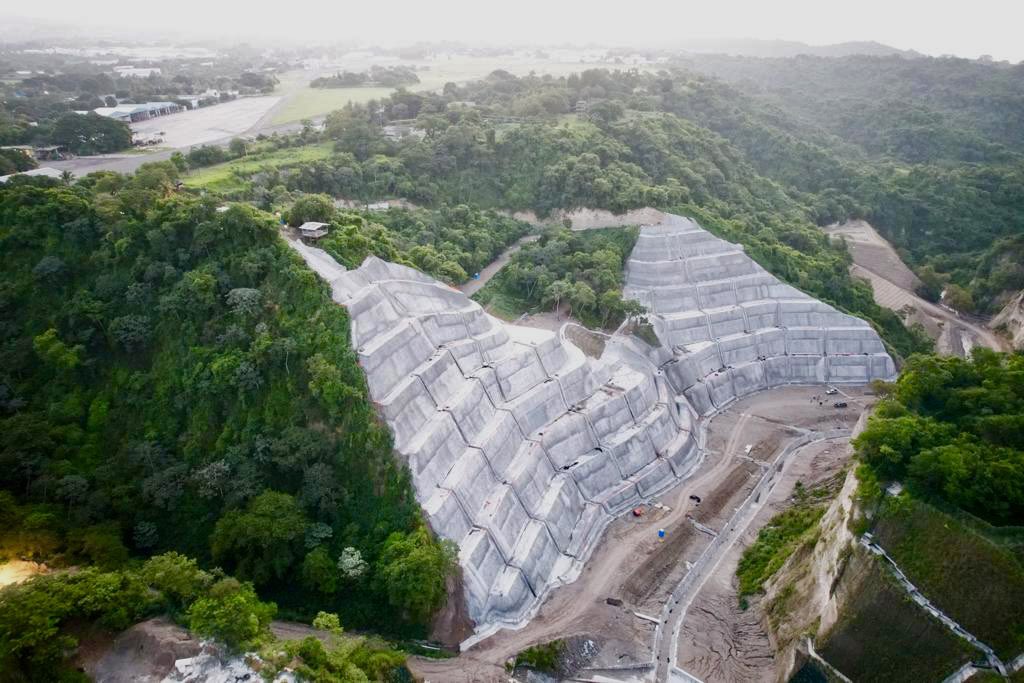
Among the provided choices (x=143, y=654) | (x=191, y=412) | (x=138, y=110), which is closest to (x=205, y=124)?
(x=138, y=110)

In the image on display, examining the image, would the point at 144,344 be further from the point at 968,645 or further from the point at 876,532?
the point at 968,645

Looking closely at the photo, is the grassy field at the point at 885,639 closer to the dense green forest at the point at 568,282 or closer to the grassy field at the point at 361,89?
the dense green forest at the point at 568,282

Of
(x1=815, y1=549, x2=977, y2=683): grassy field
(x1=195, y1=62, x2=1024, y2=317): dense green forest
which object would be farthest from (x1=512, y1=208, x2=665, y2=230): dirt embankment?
(x1=815, y1=549, x2=977, y2=683): grassy field

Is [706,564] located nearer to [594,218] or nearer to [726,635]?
[726,635]

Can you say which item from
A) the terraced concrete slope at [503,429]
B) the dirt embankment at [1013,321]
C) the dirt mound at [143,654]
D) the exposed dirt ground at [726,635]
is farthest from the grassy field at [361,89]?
the dirt embankment at [1013,321]

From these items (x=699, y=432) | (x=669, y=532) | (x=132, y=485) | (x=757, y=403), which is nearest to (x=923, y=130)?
(x=757, y=403)
